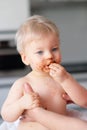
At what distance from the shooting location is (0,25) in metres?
2.11

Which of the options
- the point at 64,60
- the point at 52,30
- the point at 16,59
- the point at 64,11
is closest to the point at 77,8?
the point at 64,11

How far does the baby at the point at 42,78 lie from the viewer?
0.80m

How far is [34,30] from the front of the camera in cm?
85

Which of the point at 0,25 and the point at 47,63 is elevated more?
the point at 47,63

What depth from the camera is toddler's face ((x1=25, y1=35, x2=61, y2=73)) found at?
2.72ft

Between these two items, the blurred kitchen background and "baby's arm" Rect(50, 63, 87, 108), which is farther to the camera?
the blurred kitchen background

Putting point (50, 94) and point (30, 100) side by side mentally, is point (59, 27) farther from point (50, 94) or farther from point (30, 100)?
point (30, 100)

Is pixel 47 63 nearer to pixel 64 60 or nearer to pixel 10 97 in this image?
pixel 10 97

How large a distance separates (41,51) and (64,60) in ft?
5.64

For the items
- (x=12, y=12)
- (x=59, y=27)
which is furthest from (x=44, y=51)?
(x=59, y=27)

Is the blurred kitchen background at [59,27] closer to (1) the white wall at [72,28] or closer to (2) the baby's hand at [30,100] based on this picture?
(1) the white wall at [72,28]

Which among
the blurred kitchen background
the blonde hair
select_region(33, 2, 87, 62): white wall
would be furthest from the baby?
select_region(33, 2, 87, 62): white wall

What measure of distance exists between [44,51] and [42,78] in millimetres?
94

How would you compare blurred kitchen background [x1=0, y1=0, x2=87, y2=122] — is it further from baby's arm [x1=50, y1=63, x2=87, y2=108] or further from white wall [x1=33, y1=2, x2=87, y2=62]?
baby's arm [x1=50, y1=63, x2=87, y2=108]
